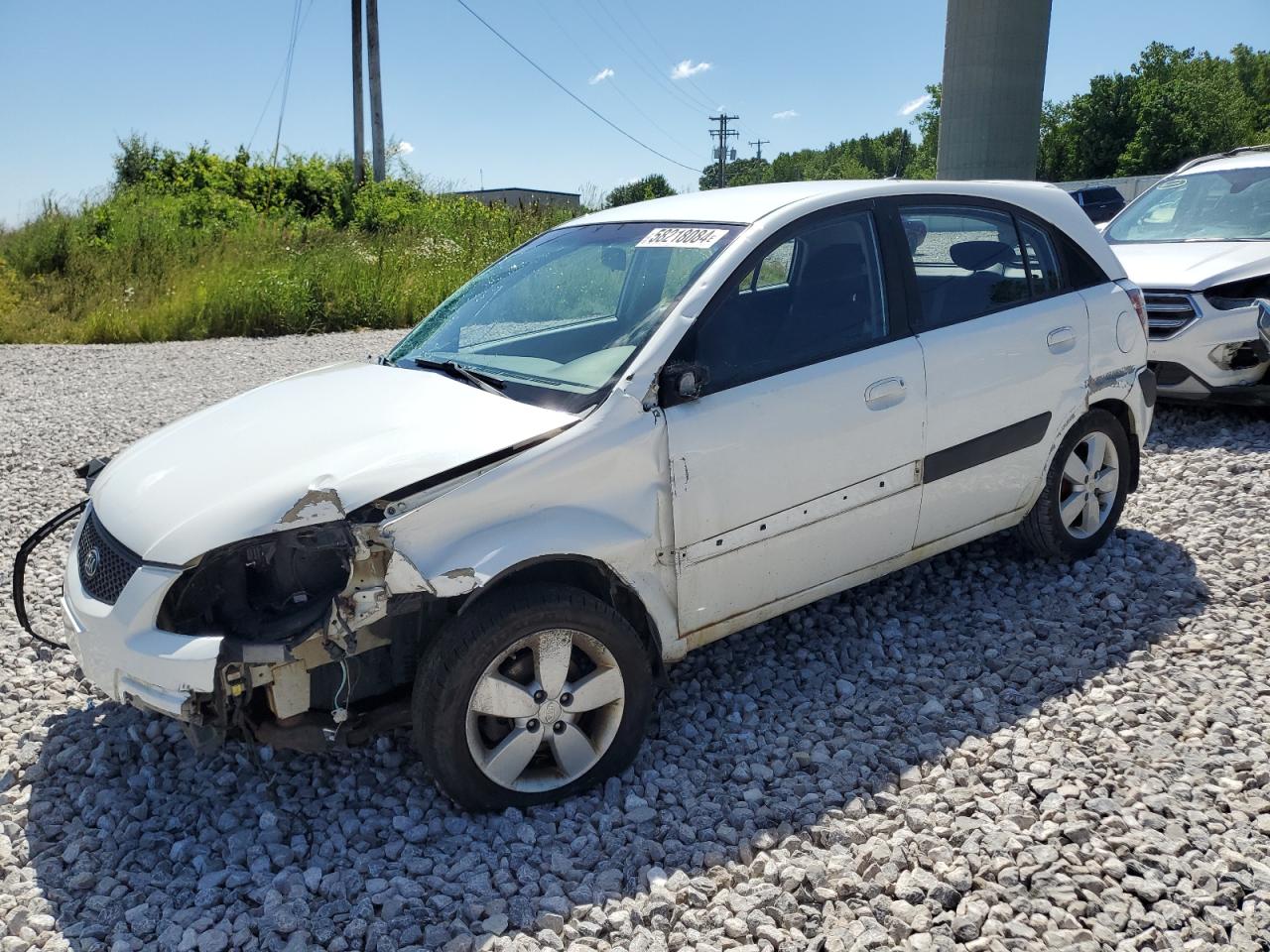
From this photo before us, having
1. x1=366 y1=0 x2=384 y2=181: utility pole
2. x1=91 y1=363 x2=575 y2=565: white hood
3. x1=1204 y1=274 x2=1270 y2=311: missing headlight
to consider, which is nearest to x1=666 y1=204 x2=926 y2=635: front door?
x1=91 y1=363 x2=575 y2=565: white hood

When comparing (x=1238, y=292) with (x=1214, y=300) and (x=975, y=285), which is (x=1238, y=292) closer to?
(x=1214, y=300)

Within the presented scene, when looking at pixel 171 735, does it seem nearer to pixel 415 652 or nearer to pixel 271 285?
pixel 415 652

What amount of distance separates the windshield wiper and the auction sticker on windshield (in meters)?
0.82

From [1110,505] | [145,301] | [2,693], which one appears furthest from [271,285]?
[1110,505]

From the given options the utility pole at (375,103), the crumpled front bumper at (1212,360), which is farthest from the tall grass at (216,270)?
the crumpled front bumper at (1212,360)

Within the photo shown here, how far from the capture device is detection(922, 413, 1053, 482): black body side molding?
383cm

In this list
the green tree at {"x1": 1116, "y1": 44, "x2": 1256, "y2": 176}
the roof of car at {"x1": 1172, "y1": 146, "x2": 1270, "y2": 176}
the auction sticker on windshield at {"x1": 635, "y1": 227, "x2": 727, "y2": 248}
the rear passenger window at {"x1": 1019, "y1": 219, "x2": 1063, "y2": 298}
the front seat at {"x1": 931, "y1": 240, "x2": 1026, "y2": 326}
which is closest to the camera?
the auction sticker on windshield at {"x1": 635, "y1": 227, "x2": 727, "y2": 248}

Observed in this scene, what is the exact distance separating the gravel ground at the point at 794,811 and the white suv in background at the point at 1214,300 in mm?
2860

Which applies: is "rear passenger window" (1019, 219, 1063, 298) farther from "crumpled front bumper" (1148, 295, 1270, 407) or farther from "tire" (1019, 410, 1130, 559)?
"crumpled front bumper" (1148, 295, 1270, 407)

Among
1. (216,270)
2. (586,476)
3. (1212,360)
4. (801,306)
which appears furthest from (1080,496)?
(216,270)

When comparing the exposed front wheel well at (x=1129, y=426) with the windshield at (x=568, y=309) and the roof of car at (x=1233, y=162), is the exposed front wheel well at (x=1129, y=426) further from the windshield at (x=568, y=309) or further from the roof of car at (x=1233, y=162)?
the roof of car at (x=1233, y=162)

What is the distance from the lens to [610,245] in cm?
389

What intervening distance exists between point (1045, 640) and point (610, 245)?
2.44 m

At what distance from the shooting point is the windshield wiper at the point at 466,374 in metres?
3.35
